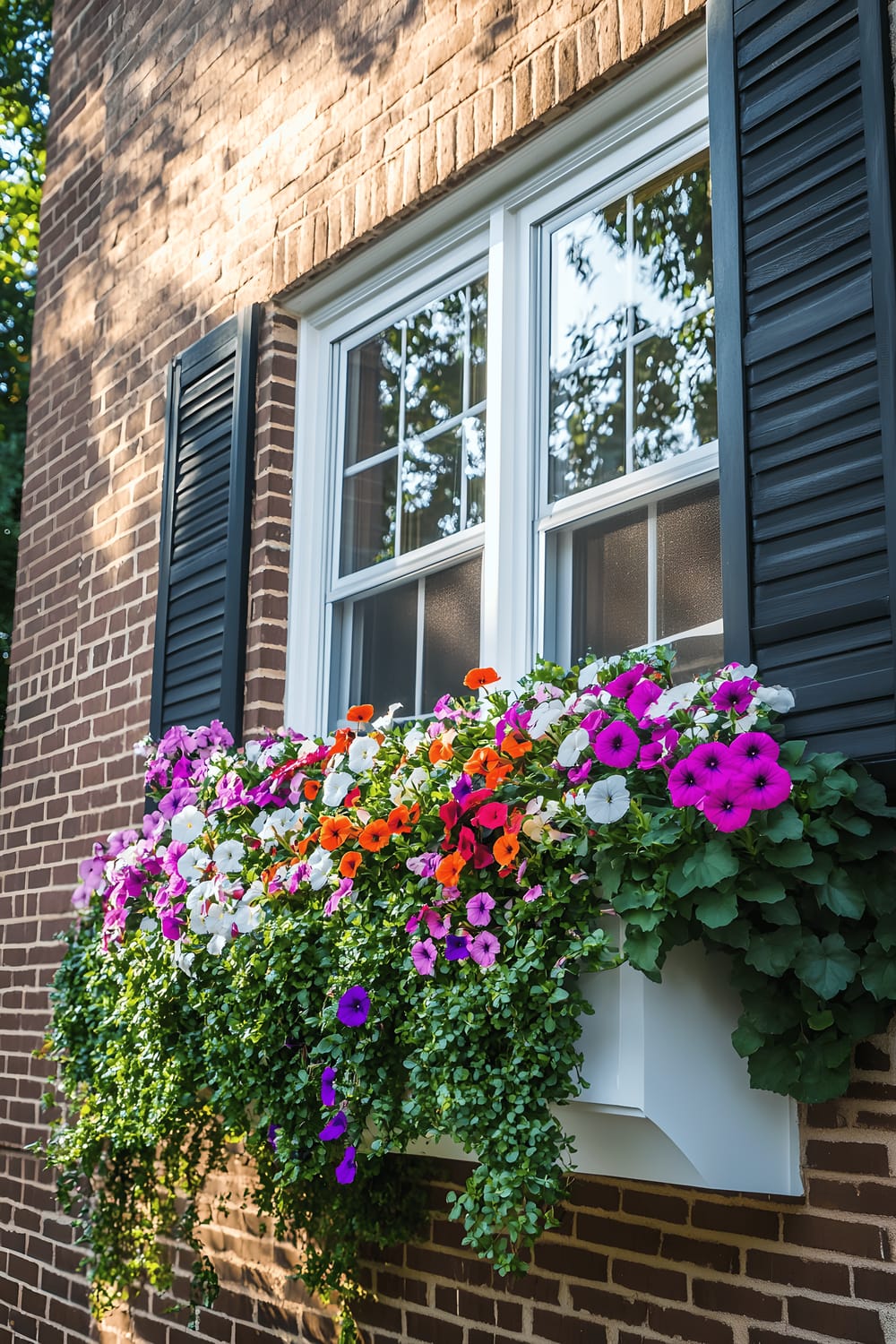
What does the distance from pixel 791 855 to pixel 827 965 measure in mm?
176

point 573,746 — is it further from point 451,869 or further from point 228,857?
point 228,857

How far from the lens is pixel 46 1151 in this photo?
3.59m

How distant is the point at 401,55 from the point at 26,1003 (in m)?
3.38

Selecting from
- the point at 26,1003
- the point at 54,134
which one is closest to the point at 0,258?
the point at 54,134

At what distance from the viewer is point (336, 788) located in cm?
260

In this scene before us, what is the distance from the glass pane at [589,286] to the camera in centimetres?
298

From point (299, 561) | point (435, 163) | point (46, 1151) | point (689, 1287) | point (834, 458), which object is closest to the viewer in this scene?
point (834, 458)

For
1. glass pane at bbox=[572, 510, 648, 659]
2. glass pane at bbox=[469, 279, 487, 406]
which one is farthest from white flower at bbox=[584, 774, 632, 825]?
glass pane at bbox=[469, 279, 487, 406]

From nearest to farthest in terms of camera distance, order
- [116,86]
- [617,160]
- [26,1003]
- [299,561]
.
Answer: [617,160]
[299,561]
[26,1003]
[116,86]

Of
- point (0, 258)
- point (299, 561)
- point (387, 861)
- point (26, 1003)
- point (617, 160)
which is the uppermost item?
point (0, 258)

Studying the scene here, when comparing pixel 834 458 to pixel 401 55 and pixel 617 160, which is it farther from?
pixel 401 55

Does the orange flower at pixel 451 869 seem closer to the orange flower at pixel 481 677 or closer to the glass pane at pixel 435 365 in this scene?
the orange flower at pixel 481 677

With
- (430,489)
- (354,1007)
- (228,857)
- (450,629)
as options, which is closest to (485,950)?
(354,1007)

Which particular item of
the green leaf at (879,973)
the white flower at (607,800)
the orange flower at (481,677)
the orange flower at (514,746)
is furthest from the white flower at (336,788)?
the green leaf at (879,973)
